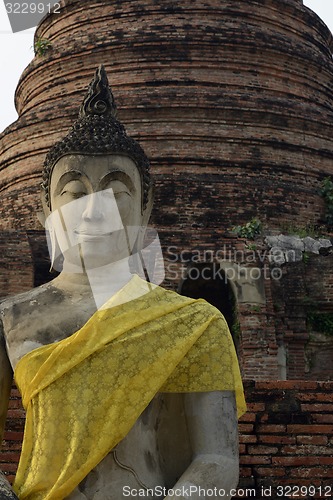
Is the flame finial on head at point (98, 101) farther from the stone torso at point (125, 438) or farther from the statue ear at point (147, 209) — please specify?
the stone torso at point (125, 438)

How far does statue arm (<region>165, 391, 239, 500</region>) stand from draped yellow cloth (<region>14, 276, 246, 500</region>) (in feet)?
0.16

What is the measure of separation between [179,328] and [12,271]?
6.43 meters

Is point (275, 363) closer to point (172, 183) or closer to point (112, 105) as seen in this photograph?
point (172, 183)

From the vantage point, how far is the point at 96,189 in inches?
115

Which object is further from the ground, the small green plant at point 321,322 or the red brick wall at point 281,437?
the small green plant at point 321,322

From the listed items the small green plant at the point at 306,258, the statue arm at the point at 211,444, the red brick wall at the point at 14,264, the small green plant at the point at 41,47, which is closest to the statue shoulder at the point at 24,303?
the statue arm at the point at 211,444

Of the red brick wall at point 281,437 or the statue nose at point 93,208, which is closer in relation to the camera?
the statue nose at point 93,208

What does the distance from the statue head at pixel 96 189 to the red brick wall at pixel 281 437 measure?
1893mm

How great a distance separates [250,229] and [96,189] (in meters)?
7.38

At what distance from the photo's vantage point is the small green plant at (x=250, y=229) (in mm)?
10077

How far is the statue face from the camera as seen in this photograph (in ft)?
9.50

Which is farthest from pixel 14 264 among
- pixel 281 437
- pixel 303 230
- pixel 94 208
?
pixel 94 208

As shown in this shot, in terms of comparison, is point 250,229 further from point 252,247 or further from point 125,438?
point 125,438

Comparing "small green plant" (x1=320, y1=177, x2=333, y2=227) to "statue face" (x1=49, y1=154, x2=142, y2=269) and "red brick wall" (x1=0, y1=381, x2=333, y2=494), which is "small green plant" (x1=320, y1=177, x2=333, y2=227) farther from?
"statue face" (x1=49, y1=154, x2=142, y2=269)
